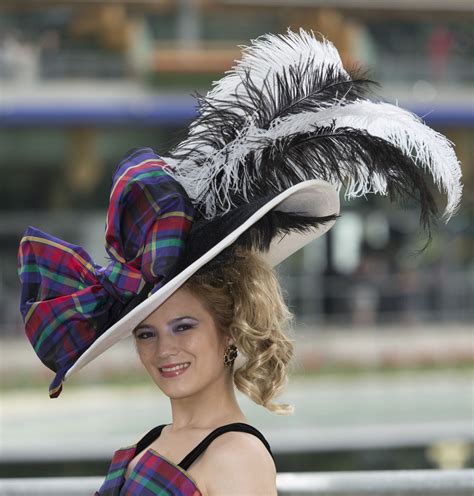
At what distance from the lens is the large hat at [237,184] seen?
2150mm

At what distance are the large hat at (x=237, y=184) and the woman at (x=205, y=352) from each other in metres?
0.06

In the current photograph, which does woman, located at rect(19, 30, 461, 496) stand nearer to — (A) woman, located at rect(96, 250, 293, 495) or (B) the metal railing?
(A) woman, located at rect(96, 250, 293, 495)

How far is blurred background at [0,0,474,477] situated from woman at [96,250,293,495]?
844cm

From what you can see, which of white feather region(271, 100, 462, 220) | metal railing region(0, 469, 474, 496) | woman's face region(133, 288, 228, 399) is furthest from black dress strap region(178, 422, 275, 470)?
metal railing region(0, 469, 474, 496)

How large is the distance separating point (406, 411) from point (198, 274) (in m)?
8.69

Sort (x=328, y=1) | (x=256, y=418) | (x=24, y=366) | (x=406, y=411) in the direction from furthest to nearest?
1. (x=328, y=1)
2. (x=24, y=366)
3. (x=406, y=411)
4. (x=256, y=418)

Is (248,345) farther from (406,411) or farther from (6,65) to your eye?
(6,65)

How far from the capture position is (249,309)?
222 cm

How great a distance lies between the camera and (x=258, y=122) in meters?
2.23

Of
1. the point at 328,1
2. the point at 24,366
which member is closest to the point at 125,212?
the point at 24,366

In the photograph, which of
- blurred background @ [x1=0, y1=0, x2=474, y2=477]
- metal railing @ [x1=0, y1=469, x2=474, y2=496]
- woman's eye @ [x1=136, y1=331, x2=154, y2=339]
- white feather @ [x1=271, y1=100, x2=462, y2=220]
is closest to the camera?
white feather @ [x1=271, y1=100, x2=462, y2=220]

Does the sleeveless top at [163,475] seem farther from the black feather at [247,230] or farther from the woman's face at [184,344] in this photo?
Answer: the black feather at [247,230]

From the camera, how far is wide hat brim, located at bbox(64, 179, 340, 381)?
2.06 meters

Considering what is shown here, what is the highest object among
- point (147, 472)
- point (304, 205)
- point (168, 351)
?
point (304, 205)
